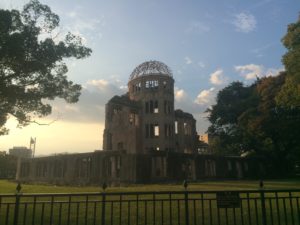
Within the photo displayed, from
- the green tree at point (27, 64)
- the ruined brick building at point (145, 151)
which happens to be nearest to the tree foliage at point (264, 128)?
the ruined brick building at point (145, 151)

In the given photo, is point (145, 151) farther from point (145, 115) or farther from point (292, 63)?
point (292, 63)

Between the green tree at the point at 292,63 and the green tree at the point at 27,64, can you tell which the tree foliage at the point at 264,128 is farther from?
the green tree at the point at 27,64

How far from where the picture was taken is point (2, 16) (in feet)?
53.3

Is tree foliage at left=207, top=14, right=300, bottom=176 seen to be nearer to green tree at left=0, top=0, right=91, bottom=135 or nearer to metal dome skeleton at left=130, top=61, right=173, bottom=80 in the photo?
metal dome skeleton at left=130, top=61, right=173, bottom=80

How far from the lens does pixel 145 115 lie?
49219mm

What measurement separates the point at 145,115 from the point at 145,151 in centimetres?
613

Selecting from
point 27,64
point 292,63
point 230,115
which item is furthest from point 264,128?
point 27,64

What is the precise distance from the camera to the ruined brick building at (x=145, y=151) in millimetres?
34969

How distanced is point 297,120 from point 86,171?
2890cm

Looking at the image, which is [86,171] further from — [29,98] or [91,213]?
[91,213]

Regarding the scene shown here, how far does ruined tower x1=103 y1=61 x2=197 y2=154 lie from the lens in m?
46.6

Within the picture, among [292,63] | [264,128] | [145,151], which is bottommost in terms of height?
[145,151]

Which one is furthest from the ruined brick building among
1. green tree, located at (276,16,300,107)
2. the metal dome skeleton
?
green tree, located at (276,16,300,107)

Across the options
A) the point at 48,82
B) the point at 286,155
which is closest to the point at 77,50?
the point at 48,82
